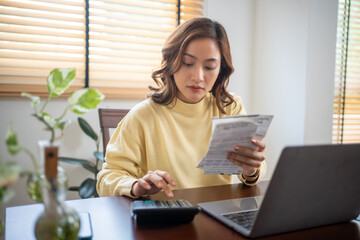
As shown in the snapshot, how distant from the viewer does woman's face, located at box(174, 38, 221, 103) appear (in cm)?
127

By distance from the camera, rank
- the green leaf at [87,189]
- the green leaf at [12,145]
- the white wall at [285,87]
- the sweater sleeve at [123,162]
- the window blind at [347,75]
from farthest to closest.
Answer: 1. the window blind at [347,75]
2. the white wall at [285,87]
3. the green leaf at [87,189]
4. the sweater sleeve at [123,162]
5. the green leaf at [12,145]

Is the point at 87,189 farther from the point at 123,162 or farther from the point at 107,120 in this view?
the point at 123,162

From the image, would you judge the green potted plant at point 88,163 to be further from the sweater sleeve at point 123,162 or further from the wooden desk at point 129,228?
the wooden desk at point 129,228

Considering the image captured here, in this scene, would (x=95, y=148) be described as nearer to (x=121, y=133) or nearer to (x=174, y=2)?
(x=121, y=133)

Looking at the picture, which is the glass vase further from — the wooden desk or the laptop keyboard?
the laptop keyboard

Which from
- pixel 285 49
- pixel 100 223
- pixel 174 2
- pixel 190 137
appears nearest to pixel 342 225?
pixel 100 223

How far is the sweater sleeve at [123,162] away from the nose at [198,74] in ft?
1.01

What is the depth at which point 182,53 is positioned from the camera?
4.20ft

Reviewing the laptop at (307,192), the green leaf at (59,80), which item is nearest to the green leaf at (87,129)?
the laptop at (307,192)

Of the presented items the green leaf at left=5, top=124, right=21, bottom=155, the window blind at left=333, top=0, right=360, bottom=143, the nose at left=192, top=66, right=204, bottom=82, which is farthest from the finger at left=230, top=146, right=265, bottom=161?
the window blind at left=333, top=0, right=360, bottom=143

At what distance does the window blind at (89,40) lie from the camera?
2027 mm

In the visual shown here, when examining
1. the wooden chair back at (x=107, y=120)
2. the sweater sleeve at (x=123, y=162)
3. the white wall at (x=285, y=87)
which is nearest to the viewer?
the sweater sleeve at (x=123, y=162)

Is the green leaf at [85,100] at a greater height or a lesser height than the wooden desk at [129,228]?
greater

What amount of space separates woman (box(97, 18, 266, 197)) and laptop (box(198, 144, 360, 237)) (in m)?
0.41
